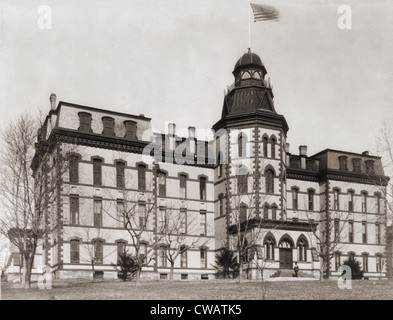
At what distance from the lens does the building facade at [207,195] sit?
1478 inches

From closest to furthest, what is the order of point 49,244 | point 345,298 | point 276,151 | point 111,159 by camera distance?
point 345,298 → point 49,244 → point 111,159 → point 276,151

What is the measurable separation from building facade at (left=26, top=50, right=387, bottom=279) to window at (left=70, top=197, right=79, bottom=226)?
73 mm

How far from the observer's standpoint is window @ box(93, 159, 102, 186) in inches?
1524

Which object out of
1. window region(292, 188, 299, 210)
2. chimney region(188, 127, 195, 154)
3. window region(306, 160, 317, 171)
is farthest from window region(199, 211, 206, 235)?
window region(306, 160, 317, 171)

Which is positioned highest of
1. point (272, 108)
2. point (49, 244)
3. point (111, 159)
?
point (272, 108)

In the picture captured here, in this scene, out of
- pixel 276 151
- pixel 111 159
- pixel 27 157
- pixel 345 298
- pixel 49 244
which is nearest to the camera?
pixel 345 298

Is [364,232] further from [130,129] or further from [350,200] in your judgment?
[130,129]

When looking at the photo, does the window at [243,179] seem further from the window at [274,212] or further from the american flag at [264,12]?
the american flag at [264,12]

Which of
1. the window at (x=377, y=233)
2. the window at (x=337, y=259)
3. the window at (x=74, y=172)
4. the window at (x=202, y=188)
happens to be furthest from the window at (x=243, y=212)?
the window at (x=377, y=233)

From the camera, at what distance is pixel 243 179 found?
1652 inches
